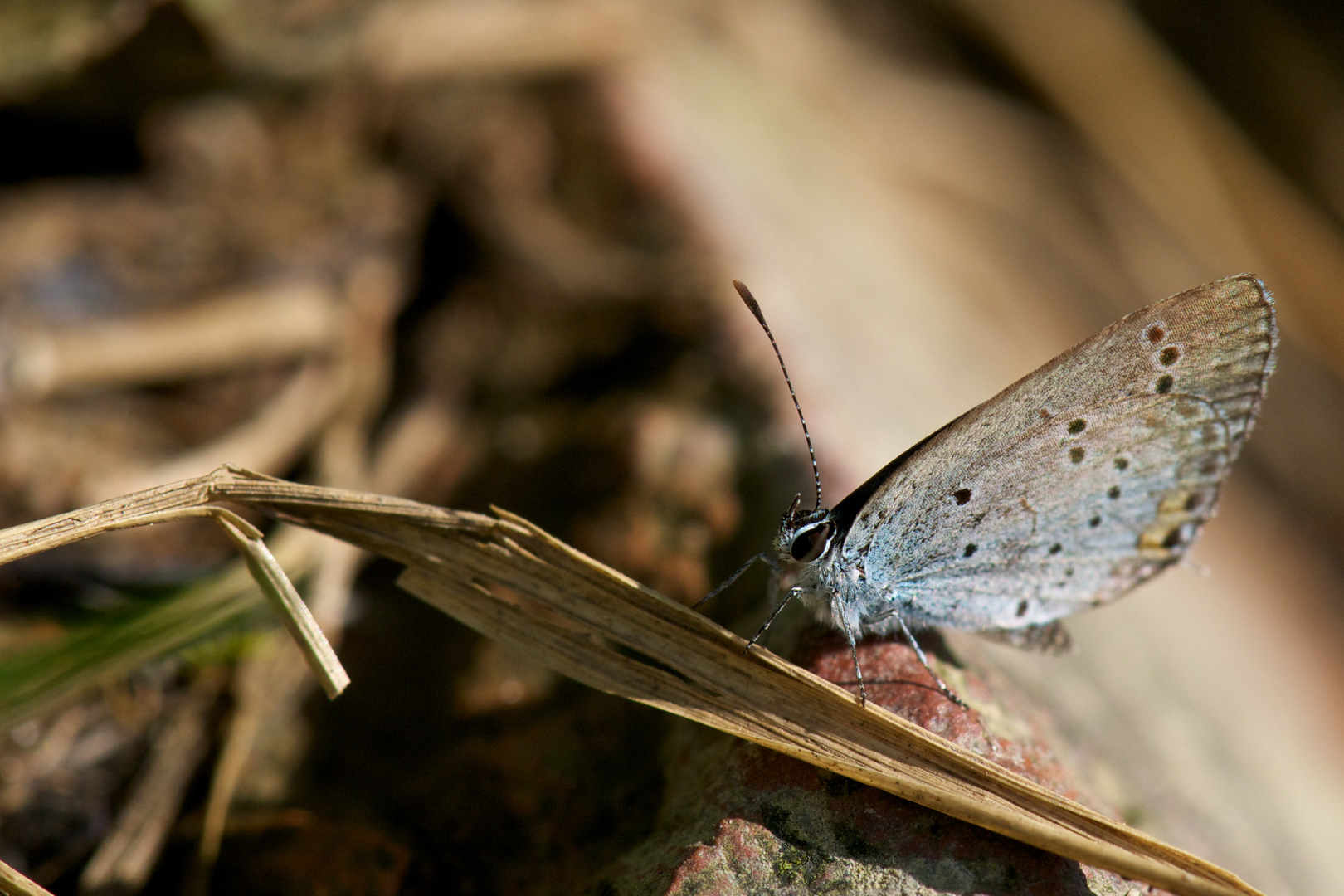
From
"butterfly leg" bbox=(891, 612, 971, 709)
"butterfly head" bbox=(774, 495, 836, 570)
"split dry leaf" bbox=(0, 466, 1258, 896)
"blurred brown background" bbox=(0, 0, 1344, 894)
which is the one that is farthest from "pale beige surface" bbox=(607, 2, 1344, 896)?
"split dry leaf" bbox=(0, 466, 1258, 896)

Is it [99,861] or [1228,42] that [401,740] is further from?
[1228,42]

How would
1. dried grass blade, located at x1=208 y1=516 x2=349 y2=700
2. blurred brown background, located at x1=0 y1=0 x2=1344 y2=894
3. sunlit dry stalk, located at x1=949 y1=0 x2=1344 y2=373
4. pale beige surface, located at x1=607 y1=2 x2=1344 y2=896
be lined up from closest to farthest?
1. dried grass blade, located at x1=208 y1=516 x2=349 y2=700
2. blurred brown background, located at x1=0 y1=0 x2=1344 y2=894
3. pale beige surface, located at x1=607 y1=2 x2=1344 y2=896
4. sunlit dry stalk, located at x1=949 y1=0 x2=1344 y2=373

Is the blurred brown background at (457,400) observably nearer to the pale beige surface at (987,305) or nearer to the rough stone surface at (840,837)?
the pale beige surface at (987,305)

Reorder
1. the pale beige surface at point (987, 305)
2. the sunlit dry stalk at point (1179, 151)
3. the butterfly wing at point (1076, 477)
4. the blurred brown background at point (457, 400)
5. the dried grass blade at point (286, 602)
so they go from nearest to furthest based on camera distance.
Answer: the dried grass blade at point (286, 602) < the butterfly wing at point (1076, 477) < the blurred brown background at point (457, 400) < the pale beige surface at point (987, 305) < the sunlit dry stalk at point (1179, 151)

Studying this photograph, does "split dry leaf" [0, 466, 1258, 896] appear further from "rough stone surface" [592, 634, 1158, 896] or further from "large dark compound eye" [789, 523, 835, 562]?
"large dark compound eye" [789, 523, 835, 562]

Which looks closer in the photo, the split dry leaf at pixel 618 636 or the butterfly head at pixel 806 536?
the split dry leaf at pixel 618 636

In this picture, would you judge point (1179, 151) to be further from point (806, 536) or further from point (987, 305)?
point (806, 536)

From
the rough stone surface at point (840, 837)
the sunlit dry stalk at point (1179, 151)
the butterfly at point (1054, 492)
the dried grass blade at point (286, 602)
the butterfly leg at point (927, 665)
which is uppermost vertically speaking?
the sunlit dry stalk at point (1179, 151)

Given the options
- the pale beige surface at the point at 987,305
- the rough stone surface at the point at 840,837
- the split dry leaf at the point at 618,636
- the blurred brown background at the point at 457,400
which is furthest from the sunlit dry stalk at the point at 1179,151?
the split dry leaf at the point at 618,636

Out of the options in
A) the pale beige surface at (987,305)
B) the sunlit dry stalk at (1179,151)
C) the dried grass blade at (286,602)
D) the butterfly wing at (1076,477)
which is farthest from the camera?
the sunlit dry stalk at (1179,151)

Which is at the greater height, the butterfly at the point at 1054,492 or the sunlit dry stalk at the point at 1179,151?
the sunlit dry stalk at the point at 1179,151
